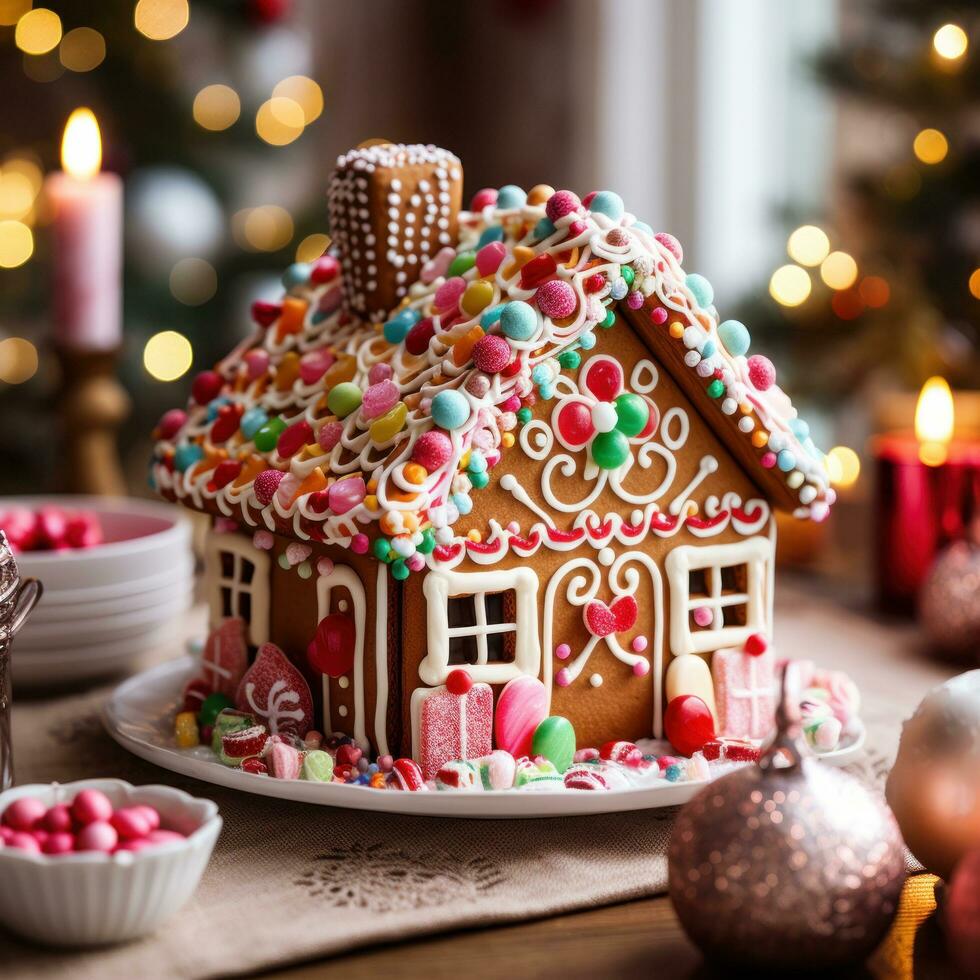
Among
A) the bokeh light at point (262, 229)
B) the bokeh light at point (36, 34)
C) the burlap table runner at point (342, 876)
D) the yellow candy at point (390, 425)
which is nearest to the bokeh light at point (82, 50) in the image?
the bokeh light at point (36, 34)

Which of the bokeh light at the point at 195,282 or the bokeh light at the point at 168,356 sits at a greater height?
the bokeh light at the point at 195,282

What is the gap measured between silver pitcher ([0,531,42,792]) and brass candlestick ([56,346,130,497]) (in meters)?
0.98

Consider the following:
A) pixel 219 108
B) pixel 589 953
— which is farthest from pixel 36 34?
pixel 589 953

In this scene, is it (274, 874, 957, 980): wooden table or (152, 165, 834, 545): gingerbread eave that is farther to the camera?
(152, 165, 834, 545): gingerbread eave

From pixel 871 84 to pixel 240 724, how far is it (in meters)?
1.75

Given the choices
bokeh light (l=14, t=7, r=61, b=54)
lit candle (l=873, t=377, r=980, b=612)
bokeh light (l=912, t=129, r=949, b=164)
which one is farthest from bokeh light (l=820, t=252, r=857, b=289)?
bokeh light (l=14, t=7, r=61, b=54)

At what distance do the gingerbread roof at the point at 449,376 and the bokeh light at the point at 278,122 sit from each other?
64.3 inches

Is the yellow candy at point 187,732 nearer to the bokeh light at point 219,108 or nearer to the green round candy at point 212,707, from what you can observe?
the green round candy at point 212,707

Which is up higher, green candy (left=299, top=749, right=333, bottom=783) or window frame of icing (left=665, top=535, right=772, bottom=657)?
window frame of icing (left=665, top=535, right=772, bottom=657)

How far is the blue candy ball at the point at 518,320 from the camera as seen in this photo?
132 cm

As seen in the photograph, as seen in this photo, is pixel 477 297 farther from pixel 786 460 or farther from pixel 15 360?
pixel 15 360

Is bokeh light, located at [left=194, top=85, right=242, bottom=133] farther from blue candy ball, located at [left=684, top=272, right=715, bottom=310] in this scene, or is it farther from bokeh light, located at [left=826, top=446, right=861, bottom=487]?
blue candy ball, located at [left=684, top=272, right=715, bottom=310]

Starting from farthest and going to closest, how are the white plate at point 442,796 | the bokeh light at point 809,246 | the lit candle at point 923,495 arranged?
the bokeh light at point 809,246
the lit candle at point 923,495
the white plate at point 442,796

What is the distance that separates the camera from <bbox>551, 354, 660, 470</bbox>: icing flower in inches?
55.4
